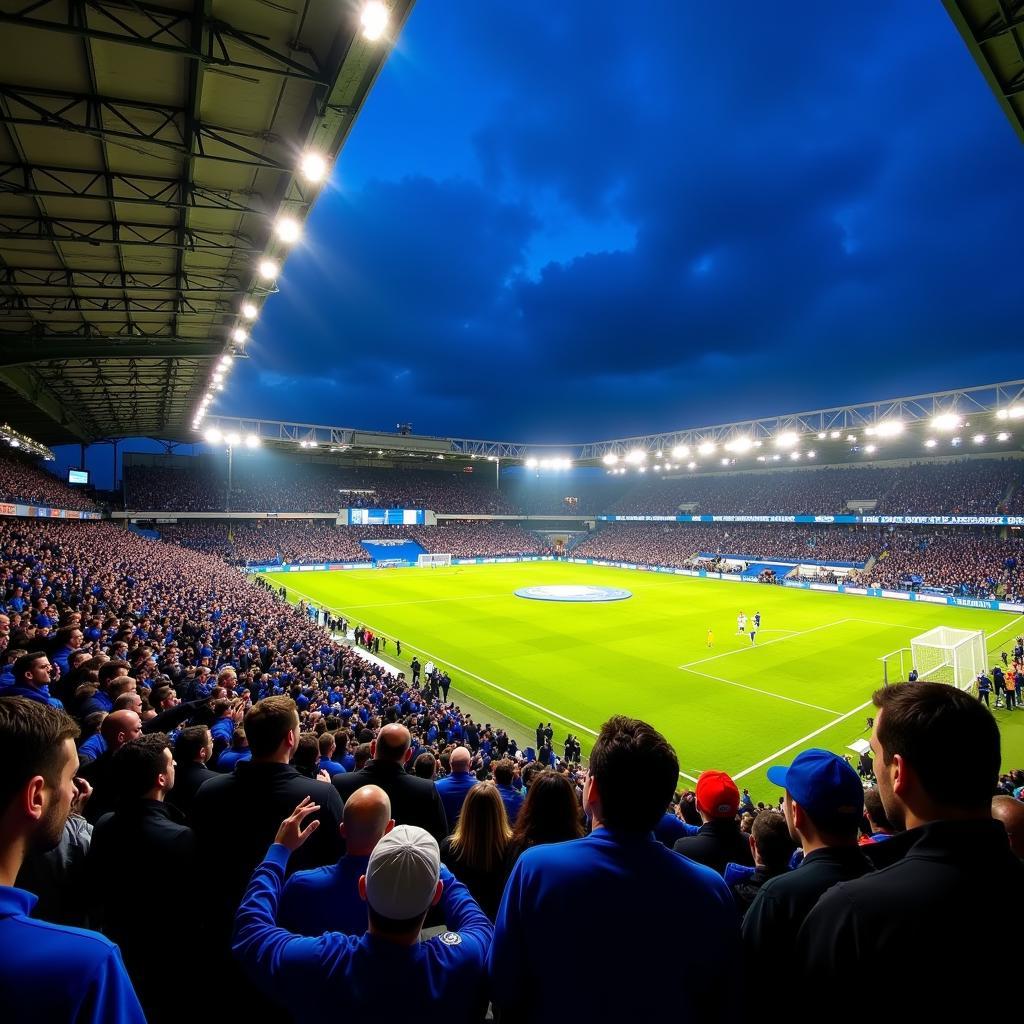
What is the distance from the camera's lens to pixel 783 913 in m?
2.08

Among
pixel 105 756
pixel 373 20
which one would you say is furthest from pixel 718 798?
pixel 373 20

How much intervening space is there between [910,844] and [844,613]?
138 feet

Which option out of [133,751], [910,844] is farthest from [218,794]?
[910,844]

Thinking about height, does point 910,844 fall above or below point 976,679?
above

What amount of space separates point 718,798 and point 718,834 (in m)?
0.24

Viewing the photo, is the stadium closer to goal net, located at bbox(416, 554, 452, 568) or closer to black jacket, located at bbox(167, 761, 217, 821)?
black jacket, located at bbox(167, 761, 217, 821)

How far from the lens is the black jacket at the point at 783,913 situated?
202 cm

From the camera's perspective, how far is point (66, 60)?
830 centimetres

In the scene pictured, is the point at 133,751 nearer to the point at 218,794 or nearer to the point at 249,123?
the point at 218,794

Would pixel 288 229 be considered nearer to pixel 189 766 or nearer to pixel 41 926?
pixel 189 766

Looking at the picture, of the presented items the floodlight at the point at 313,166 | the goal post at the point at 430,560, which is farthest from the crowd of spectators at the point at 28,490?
the goal post at the point at 430,560

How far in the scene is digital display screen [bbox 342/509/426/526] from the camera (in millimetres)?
70125

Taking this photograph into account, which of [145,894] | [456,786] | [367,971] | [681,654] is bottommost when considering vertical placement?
[681,654]

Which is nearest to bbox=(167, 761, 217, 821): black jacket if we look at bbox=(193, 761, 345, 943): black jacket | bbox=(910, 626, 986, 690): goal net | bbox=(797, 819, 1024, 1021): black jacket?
bbox=(193, 761, 345, 943): black jacket
